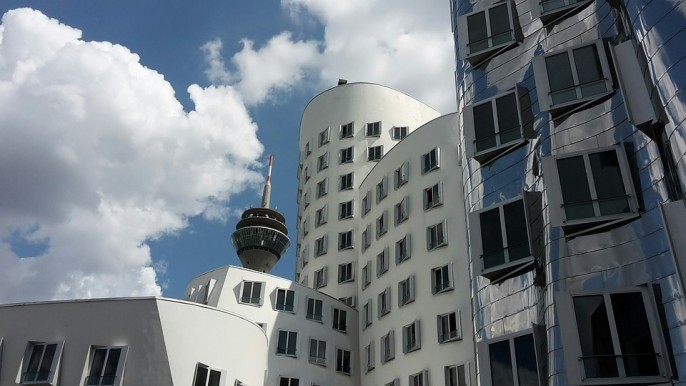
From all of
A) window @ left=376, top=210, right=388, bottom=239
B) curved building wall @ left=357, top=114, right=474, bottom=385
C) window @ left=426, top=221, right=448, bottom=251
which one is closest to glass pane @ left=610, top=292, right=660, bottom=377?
curved building wall @ left=357, top=114, right=474, bottom=385

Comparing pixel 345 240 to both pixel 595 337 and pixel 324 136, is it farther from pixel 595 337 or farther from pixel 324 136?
pixel 595 337

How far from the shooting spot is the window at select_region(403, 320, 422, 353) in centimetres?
3030

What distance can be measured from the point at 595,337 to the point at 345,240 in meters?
28.2

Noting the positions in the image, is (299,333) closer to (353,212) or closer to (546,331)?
(353,212)

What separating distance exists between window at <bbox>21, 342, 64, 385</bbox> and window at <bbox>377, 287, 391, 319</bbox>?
15514 millimetres

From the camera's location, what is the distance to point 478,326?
19.6 m

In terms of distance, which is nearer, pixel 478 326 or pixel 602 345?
pixel 602 345

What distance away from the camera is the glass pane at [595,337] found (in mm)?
14688

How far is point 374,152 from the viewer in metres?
46.4

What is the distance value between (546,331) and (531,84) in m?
7.80

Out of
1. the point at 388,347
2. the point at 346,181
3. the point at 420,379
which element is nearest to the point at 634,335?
the point at 420,379

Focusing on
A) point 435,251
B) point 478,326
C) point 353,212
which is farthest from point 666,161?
point 353,212

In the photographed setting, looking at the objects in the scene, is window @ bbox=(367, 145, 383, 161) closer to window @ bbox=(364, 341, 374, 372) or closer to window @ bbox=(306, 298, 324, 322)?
window @ bbox=(306, 298, 324, 322)

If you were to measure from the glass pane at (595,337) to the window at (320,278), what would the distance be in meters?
27.6
